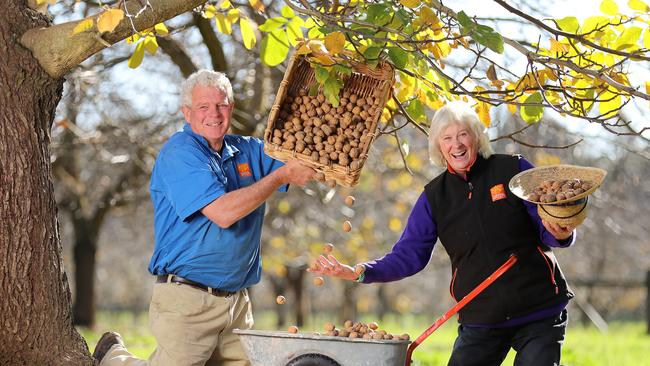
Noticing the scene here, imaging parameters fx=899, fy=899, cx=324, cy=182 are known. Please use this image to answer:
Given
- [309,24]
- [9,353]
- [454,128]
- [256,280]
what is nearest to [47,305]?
[9,353]

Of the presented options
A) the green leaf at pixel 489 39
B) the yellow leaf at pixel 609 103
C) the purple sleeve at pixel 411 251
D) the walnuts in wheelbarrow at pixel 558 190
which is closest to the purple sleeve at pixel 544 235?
the walnuts in wheelbarrow at pixel 558 190

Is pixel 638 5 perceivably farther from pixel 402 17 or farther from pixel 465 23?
pixel 402 17

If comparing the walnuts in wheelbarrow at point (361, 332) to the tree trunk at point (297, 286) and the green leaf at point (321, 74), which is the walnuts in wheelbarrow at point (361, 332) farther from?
the tree trunk at point (297, 286)

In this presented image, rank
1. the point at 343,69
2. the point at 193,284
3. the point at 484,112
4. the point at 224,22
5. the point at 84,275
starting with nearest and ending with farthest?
the point at 343,69 < the point at 193,284 < the point at 484,112 < the point at 224,22 < the point at 84,275

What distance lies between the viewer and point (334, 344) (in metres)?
3.60

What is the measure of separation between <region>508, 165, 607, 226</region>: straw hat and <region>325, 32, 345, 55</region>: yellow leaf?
91cm

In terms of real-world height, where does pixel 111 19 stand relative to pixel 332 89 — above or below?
above

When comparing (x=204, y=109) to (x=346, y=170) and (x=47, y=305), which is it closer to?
(x=346, y=170)

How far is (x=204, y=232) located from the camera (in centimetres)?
414

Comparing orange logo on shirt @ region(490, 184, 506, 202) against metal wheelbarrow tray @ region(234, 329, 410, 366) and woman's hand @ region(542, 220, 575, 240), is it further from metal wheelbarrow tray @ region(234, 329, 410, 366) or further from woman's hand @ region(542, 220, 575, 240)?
metal wheelbarrow tray @ region(234, 329, 410, 366)

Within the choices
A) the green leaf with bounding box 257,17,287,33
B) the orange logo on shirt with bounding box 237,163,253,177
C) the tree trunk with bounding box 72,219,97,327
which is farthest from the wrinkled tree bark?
the tree trunk with bounding box 72,219,97,327

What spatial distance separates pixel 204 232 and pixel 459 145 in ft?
4.05

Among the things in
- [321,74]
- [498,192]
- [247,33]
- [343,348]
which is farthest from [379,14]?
[343,348]

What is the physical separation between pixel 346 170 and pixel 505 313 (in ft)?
2.90
